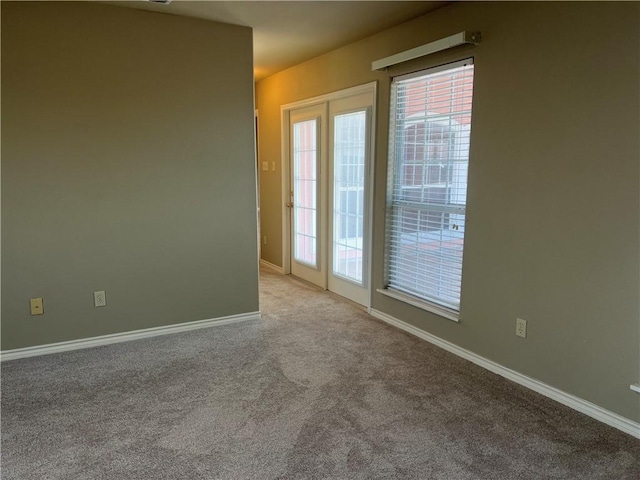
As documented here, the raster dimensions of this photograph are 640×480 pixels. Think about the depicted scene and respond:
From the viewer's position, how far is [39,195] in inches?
120

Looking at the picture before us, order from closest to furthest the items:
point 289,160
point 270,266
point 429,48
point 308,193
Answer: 1. point 429,48
2. point 308,193
3. point 289,160
4. point 270,266

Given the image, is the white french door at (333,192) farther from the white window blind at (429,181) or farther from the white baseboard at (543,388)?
the white baseboard at (543,388)

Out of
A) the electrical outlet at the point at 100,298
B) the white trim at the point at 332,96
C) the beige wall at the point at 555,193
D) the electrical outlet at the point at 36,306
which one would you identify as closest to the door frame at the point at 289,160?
the white trim at the point at 332,96

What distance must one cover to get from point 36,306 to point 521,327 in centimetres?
337

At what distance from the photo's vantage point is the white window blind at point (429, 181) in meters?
3.08

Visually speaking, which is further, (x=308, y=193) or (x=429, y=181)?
(x=308, y=193)

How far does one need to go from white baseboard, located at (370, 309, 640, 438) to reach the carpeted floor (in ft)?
0.18

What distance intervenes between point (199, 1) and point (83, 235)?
1884 mm

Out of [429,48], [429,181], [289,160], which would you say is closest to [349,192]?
[429,181]

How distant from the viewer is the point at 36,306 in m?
3.14

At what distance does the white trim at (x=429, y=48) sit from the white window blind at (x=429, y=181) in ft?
0.48

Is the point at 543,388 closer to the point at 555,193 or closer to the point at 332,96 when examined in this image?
the point at 555,193

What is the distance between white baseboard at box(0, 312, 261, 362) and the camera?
3141 millimetres

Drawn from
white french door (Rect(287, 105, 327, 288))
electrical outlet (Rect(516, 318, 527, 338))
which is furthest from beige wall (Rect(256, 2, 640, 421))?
white french door (Rect(287, 105, 327, 288))
